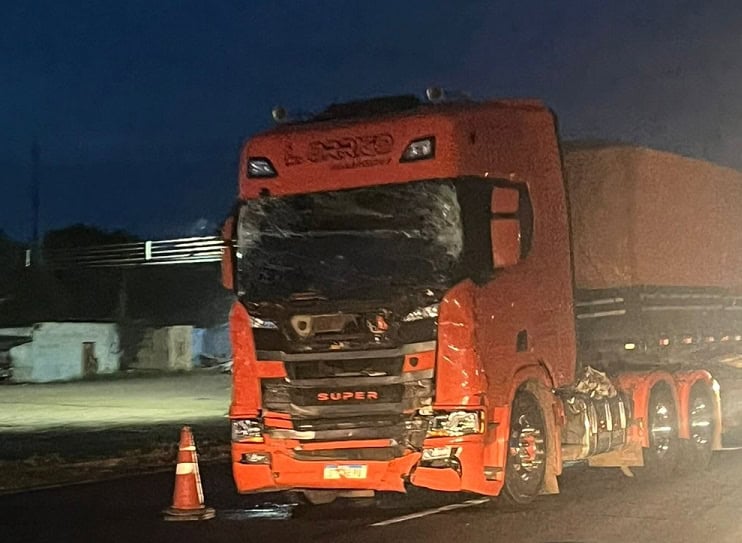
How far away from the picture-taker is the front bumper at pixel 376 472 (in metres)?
10.8

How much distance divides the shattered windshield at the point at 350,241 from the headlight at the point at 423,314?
205 millimetres

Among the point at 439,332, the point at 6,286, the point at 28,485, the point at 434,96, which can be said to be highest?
the point at 6,286

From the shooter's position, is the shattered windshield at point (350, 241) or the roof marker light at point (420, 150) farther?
the roof marker light at point (420, 150)

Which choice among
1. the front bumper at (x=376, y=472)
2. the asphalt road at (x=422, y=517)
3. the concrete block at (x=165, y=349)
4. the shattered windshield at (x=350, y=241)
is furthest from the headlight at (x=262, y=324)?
the concrete block at (x=165, y=349)

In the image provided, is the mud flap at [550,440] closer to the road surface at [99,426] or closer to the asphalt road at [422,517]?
the asphalt road at [422,517]

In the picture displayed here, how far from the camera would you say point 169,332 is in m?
49.5

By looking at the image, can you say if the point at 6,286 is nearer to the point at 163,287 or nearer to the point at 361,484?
the point at 163,287

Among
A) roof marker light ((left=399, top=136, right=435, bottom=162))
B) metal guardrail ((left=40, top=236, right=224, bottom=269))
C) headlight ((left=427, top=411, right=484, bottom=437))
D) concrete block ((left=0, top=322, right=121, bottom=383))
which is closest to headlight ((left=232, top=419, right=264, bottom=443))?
headlight ((left=427, top=411, right=484, bottom=437))

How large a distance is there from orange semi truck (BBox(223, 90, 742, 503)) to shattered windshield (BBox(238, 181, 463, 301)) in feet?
0.05

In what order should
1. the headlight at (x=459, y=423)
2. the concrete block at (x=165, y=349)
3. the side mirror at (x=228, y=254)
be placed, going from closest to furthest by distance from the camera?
the headlight at (x=459, y=423)
the side mirror at (x=228, y=254)
the concrete block at (x=165, y=349)

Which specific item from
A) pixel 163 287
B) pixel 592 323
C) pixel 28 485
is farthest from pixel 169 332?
pixel 592 323

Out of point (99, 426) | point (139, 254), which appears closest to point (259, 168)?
point (99, 426)

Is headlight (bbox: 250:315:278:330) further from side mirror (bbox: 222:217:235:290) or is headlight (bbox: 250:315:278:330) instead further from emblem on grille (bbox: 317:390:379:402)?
emblem on grille (bbox: 317:390:379:402)

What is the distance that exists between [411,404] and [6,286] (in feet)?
154
